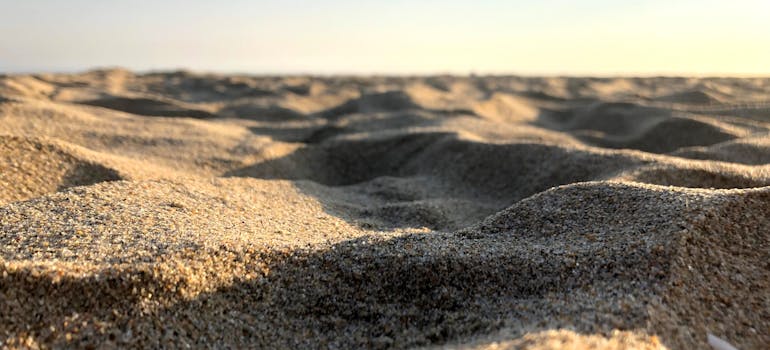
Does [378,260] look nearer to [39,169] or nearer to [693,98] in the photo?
[39,169]

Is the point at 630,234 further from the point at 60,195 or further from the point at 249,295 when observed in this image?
the point at 60,195

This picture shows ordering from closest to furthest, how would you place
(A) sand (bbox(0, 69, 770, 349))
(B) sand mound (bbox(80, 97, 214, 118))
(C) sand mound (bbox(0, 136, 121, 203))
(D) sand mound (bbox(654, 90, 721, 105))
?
(A) sand (bbox(0, 69, 770, 349))
(C) sand mound (bbox(0, 136, 121, 203))
(B) sand mound (bbox(80, 97, 214, 118))
(D) sand mound (bbox(654, 90, 721, 105))

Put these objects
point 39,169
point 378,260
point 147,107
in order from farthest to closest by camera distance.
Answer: point 147,107
point 39,169
point 378,260

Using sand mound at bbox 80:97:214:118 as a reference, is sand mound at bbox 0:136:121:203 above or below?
above

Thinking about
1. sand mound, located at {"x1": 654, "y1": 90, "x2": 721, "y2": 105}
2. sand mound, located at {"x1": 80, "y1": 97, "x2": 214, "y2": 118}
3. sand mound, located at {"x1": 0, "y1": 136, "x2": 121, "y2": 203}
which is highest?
sand mound, located at {"x1": 654, "y1": 90, "x2": 721, "y2": 105}

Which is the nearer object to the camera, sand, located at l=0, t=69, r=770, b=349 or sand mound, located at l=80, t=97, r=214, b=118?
sand, located at l=0, t=69, r=770, b=349

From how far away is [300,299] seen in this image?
5.84 feet

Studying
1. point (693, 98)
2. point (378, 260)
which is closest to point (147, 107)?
point (378, 260)

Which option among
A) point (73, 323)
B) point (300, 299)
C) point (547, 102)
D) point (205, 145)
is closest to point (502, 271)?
point (300, 299)

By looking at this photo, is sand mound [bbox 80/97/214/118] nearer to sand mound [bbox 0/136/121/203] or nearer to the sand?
the sand

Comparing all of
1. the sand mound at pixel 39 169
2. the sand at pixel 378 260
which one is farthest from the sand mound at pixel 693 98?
the sand mound at pixel 39 169

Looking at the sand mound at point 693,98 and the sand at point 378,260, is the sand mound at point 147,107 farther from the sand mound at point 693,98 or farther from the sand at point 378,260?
the sand mound at point 693,98

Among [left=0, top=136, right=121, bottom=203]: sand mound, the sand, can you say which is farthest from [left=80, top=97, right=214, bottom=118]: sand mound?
[left=0, top=136, right=121, bottom=203]: sand mound

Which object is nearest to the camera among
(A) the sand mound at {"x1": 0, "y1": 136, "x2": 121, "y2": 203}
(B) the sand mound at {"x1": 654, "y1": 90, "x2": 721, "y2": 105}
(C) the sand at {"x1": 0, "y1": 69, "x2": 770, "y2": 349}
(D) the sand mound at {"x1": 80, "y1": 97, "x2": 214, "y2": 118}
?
(C) the sand at {"x1": 0, "y1": 69, "x2": 770, "y2": 349}
